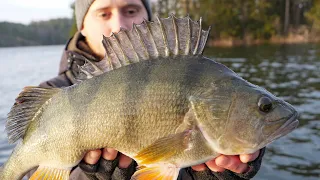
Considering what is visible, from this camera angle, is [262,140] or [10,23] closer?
[262,140]

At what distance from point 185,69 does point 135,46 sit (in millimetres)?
398

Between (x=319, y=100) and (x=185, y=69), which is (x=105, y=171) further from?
(x=319, y=100)

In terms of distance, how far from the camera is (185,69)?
235 centimetres

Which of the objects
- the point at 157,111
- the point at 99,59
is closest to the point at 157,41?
the point at 157,111

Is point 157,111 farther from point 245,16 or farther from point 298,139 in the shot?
point 245,16

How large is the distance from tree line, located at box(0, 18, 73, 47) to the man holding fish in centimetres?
9562

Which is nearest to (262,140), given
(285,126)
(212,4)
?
(285,126)

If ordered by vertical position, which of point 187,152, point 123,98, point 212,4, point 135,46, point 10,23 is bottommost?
point 10,23

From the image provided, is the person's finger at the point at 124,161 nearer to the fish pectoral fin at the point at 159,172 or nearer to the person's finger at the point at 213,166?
the fish pectoral fin at the point at 159,172

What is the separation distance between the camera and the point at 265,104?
2.21 metres

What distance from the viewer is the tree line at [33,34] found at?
10075 cm

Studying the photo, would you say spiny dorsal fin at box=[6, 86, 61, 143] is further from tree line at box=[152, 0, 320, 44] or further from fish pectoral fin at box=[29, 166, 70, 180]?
tree line at box=[152, 0, 320, 44]

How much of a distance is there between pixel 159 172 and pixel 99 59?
207cm

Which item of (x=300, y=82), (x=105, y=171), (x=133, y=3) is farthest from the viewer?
(x=300, y=82)
